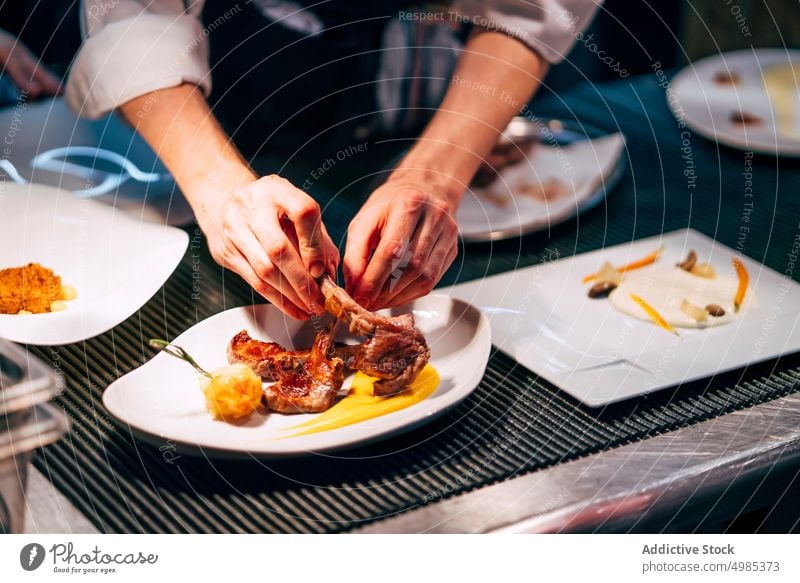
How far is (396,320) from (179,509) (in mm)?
211

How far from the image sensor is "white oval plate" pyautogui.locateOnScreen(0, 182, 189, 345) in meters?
0.71

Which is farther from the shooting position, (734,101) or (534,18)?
(734,101)

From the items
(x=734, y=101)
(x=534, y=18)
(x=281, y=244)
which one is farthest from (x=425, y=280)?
(x=734, y=101)

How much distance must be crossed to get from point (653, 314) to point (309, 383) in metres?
0.32

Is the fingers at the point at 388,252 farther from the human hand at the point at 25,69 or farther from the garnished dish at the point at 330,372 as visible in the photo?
the human hand at the point at 25,69

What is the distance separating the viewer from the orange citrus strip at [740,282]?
31.7 inches

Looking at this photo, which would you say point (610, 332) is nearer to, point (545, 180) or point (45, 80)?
point (545, 180)

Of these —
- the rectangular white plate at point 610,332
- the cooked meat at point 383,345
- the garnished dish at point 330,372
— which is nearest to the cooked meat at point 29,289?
the garnished dish at point 330,372

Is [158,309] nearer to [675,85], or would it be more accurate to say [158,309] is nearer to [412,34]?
[412,34]

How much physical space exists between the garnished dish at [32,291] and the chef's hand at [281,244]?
155 millimetres

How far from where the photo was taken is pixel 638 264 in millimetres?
868
